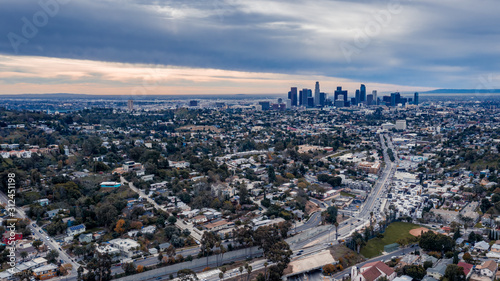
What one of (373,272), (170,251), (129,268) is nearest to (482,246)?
(373,272)

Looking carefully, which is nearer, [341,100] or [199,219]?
[199,219]

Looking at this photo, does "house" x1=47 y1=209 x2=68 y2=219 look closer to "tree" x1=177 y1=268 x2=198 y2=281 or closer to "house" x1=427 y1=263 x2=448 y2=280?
"tree" x1=177 y1=268 x2=198 y2=281

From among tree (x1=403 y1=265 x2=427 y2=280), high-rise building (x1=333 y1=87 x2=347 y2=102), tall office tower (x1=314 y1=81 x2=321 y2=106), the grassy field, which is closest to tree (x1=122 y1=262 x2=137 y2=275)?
the grassy field

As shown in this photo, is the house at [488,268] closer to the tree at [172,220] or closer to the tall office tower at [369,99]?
the tree at [172,220]

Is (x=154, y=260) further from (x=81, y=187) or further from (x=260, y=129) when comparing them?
(x=260, y=129)

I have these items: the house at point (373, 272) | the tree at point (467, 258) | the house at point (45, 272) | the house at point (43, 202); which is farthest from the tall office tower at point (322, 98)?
the house at point (45, 272)

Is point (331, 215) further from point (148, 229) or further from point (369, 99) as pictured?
point (369, 99)
